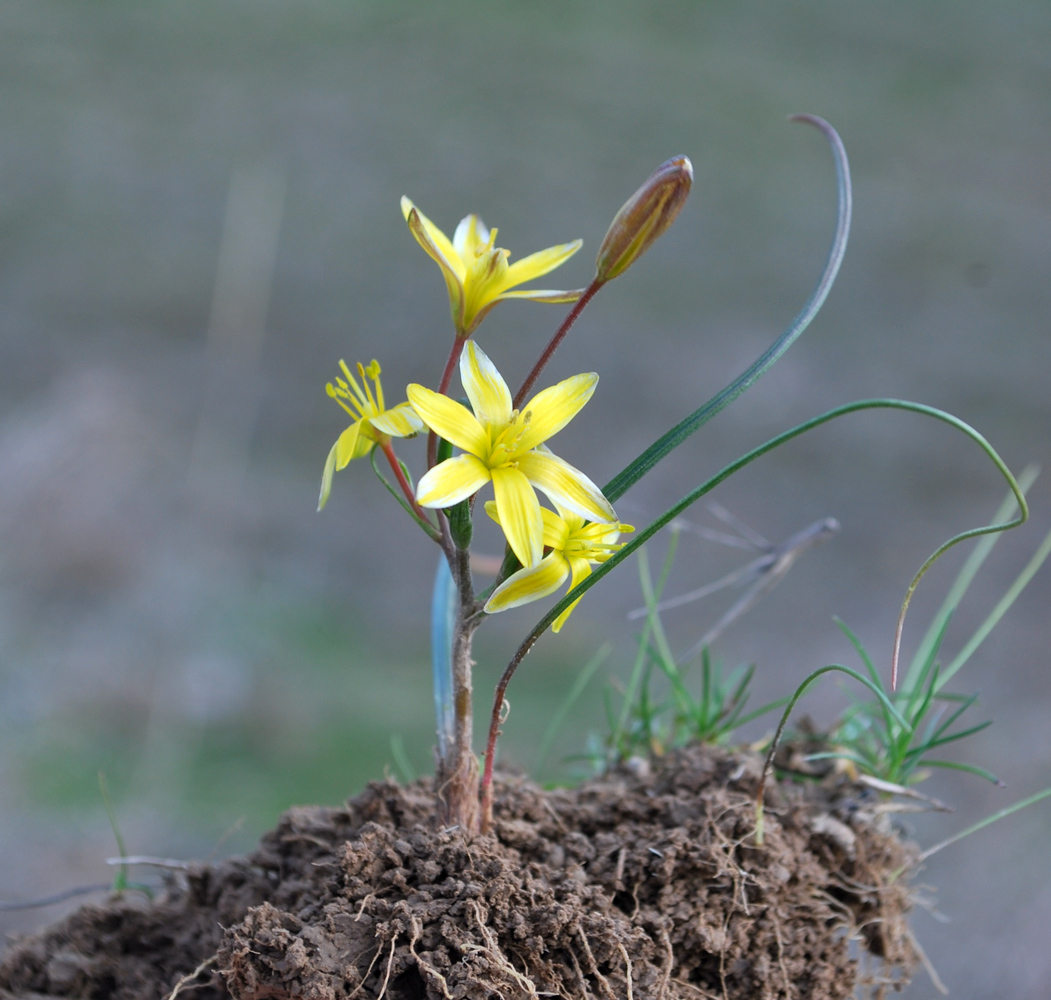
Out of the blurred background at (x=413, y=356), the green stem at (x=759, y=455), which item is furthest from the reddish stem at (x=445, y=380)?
the blurred background at (x=413, y=356)

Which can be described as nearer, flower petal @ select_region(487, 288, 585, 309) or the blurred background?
flower petal @ select_region(487, 288, 585, 309)

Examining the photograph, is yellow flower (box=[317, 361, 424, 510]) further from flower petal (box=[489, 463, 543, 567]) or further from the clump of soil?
the clump of soil

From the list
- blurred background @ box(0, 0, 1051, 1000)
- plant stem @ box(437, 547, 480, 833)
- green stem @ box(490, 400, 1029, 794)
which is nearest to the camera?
green stem @ box(490, 400, 1029, 794)

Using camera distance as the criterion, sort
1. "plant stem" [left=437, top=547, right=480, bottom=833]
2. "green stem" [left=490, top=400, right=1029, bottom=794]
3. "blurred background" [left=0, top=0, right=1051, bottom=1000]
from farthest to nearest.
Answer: "blurred background" [left=0, top=0, right=1051, bottom=1000] < "plant stem" [left=437, top=547, right=480, bottom=833] < "green stem" [left=490, top=400, right=1029, bottom=794]

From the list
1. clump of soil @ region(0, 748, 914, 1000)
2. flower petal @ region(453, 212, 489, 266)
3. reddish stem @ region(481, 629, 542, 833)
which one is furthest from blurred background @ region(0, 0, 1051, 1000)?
flower petal @ region(453, 212, 489, 266)

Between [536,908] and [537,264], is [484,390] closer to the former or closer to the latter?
[537,264]

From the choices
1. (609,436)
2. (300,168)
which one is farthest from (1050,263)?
(300,168)

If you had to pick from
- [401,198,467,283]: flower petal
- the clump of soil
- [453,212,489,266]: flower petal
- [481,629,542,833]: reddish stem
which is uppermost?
[453,212,489,266]: flower petal
